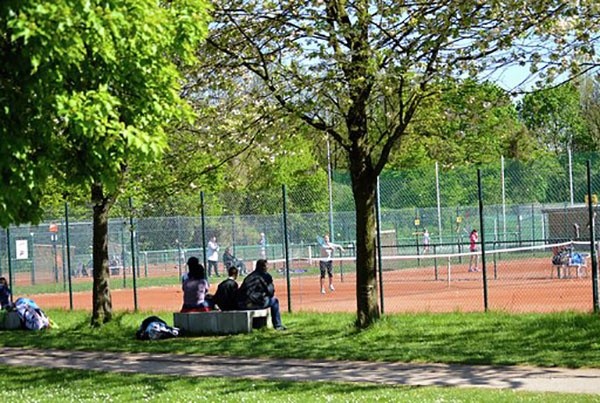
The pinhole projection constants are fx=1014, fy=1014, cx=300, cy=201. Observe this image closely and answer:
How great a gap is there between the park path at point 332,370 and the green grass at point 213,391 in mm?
519

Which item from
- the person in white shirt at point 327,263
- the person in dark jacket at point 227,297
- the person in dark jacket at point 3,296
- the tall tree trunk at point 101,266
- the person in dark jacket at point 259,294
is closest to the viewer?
the person in dark jacket at point 259,294

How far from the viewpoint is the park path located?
11781mm

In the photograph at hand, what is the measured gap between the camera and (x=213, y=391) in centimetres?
1179

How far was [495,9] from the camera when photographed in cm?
1424

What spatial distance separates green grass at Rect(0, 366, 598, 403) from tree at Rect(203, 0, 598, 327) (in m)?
4.90

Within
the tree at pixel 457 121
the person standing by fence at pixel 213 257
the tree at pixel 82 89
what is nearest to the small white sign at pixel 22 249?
the person standing by fence at pixel 213 257

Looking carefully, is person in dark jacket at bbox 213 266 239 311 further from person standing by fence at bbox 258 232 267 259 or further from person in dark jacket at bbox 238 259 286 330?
person standing by fence at bbox 258 232 267 259

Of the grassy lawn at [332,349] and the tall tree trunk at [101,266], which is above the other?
the tall tree trunk at [101,266]

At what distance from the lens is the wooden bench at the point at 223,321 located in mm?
17953

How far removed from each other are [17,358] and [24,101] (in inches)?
389

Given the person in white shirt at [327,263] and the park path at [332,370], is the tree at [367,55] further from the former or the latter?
the person in white shirt at [327,263]

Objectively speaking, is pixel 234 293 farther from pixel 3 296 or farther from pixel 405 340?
pixel 3 296

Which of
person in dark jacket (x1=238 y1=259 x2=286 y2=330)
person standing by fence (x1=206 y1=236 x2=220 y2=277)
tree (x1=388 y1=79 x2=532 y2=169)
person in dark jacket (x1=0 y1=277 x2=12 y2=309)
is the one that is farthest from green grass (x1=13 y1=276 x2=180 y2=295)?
tree (x1=388 y1=79 x2=532 y2=169)

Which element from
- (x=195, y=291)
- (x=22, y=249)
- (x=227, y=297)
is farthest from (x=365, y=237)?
(x=22, y=249)
